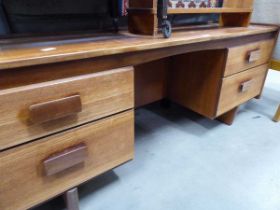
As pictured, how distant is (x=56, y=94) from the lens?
497 millimetres

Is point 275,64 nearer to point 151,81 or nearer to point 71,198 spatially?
point 151,81

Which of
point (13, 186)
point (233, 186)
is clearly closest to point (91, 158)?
point (13, 186)

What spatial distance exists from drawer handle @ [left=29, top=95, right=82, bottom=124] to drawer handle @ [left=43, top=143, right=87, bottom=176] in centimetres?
10

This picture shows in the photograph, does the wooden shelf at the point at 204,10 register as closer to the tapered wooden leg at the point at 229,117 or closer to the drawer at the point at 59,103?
the drawer at the point at 59,103

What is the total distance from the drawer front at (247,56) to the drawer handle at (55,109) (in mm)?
677

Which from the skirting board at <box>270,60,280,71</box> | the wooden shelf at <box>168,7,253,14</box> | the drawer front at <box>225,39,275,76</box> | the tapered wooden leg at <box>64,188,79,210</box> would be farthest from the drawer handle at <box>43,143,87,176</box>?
the skirting board at <box>270,60,280,71</box>

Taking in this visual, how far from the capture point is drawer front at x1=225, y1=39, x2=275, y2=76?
929 mm

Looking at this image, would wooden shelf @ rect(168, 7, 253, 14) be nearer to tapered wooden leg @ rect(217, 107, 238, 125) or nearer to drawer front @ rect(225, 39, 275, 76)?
drawer front @ rect(225, 39, 275, 76)

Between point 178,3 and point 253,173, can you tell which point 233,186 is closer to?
point 253,173

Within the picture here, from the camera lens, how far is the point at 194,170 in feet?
3.01

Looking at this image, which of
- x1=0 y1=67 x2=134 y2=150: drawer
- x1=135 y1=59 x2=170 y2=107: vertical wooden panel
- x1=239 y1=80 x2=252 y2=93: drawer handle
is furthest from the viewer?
x1=135 y1=59 x2=170 y2=107: vertical wooden panel

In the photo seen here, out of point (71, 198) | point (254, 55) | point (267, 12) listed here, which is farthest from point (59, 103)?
point (267, 12)

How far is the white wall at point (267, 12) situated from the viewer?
3.64 ft

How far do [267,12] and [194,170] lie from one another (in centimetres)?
92
